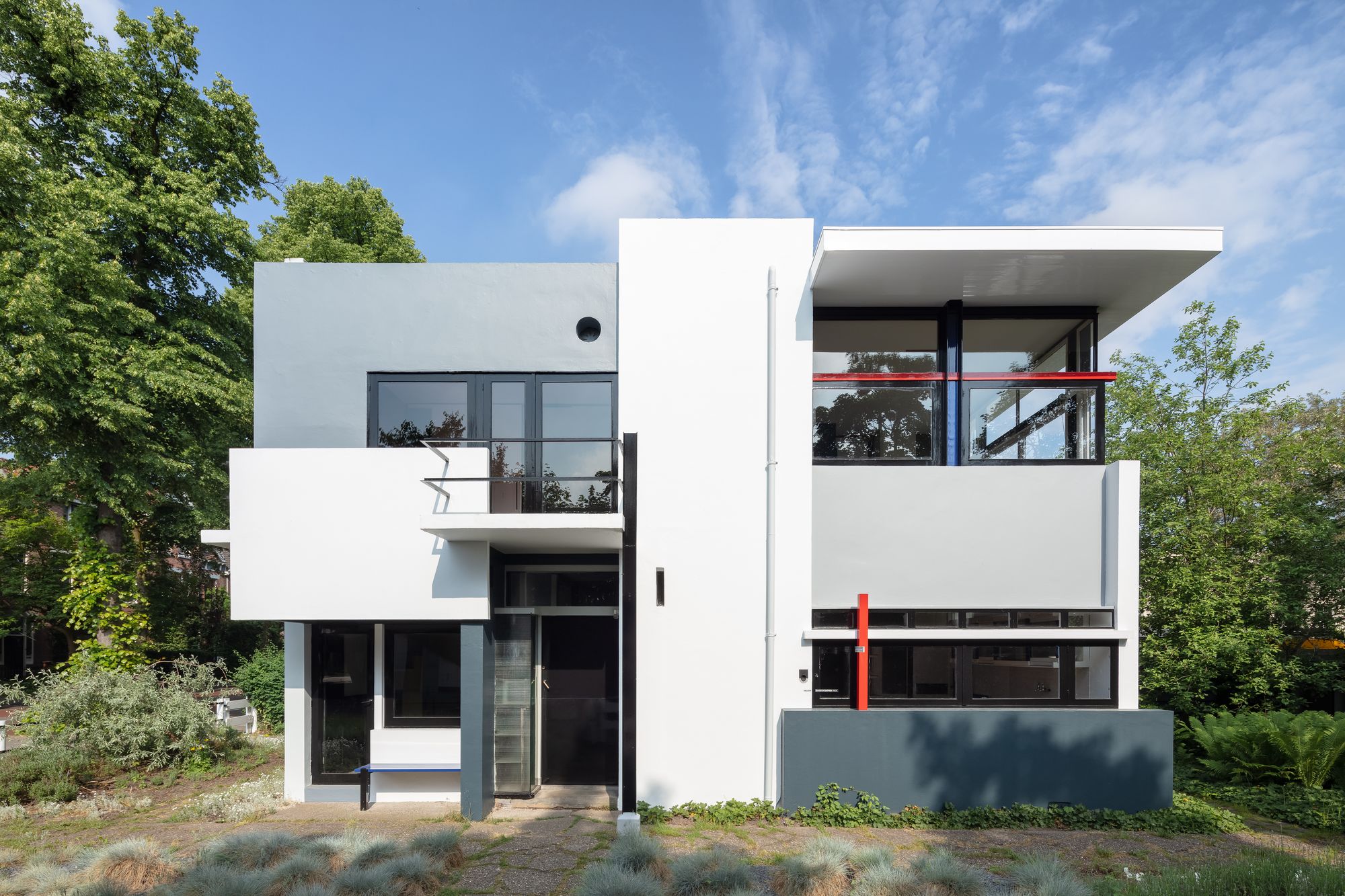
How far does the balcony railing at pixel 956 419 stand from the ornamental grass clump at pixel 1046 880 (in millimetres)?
4220

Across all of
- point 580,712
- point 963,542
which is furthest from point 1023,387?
point 580,712

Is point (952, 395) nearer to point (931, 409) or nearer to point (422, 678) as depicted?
point (931, 409)

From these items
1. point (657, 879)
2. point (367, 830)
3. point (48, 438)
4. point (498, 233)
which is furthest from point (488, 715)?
point (48, 438)

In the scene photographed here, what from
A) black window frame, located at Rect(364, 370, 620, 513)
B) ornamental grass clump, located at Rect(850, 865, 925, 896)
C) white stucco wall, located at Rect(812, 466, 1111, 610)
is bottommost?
ornamental grass clump, located at Rect(850, 865, 925, 896)

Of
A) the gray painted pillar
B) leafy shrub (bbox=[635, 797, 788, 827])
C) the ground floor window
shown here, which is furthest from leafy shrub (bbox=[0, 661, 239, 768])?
the ground floor window

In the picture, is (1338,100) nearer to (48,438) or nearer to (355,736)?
(355,736)

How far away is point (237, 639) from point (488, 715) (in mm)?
16333

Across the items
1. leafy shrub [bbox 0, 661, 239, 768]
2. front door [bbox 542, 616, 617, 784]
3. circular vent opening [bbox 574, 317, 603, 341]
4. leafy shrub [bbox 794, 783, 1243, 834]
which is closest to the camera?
leafy shrub [bbox 794, 783, 1243, 834]

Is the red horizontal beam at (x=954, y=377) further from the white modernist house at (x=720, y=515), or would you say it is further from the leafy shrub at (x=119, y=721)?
the leafy shrub at (x=119, y=721)

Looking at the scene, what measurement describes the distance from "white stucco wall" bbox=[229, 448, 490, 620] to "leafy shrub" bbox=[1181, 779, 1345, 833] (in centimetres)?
925

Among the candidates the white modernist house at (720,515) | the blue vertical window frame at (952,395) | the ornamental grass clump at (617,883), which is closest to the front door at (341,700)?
the white modernist house at (720,515)

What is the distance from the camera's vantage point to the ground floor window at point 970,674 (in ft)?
25.8

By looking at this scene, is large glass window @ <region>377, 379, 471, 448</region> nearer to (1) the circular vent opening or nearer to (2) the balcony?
(2) the balcony

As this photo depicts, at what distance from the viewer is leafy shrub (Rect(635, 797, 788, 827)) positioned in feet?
24.2
